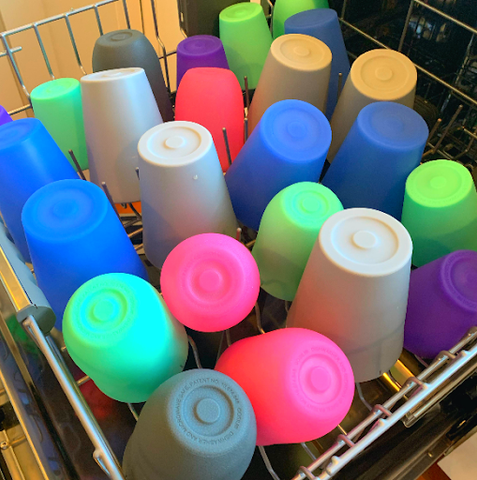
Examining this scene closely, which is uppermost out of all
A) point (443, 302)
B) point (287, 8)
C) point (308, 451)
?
point (287, 8)

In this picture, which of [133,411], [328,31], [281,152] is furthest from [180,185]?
[328,31]

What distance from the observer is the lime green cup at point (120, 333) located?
0.97 feet

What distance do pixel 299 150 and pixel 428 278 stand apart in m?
0.16

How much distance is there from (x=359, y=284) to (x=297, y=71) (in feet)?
0.84

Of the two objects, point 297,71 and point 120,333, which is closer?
point 120,333

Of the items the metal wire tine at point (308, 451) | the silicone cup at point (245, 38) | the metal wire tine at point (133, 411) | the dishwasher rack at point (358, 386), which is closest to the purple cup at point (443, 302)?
the dishwasher rack at point (358, 386)

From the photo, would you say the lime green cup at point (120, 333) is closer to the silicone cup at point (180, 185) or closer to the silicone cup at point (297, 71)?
the silicone cup at point (180, 185)

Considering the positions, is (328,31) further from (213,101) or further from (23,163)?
(23,163)

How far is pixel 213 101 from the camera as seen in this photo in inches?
18.7

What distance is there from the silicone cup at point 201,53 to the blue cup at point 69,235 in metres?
0.24

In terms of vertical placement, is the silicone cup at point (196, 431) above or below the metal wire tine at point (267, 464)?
above

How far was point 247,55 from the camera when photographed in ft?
1.87

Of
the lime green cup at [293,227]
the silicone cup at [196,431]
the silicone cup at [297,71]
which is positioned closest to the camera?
the silicone cup at [196,431]

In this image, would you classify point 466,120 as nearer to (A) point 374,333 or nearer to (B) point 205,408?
(A) point 374,333
